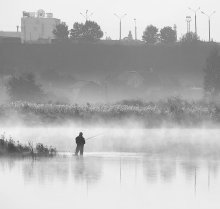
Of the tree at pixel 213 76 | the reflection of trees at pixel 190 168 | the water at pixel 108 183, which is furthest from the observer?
the tree at pixel 213 76

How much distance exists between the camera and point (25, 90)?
139250mm

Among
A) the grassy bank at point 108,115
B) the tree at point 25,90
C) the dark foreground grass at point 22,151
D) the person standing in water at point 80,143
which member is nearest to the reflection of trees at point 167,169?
the person standing in water at point 80,143

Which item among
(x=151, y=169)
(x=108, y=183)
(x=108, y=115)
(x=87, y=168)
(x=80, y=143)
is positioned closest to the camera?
(x=108, y=183)

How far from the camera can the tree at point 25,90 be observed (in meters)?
139

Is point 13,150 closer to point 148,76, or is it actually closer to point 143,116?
point 143,116

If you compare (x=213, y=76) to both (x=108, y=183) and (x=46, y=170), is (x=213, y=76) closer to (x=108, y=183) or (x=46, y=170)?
(x=46, y=170)

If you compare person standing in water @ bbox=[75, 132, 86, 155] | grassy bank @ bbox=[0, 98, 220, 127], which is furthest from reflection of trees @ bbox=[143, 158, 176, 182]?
grassy bank @ bbox=[0, 98, 220, 127]

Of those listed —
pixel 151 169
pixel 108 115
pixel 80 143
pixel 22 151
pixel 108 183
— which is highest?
pixel 108 115

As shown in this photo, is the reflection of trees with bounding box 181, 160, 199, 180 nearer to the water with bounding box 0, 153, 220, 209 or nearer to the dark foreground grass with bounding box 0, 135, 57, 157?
the water with bounding box 0, 153, 220, 209

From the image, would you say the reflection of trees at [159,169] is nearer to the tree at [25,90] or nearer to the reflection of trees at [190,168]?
the reflection of trees at [190,168]

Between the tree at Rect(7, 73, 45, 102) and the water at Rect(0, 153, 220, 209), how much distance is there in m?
86.4

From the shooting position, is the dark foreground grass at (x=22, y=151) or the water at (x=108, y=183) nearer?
the water at (x=108, y=183)

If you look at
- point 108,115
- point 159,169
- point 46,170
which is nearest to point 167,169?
point 159,169

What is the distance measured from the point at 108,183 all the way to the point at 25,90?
9898 centimetres
